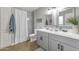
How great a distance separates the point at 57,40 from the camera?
6.32 feet

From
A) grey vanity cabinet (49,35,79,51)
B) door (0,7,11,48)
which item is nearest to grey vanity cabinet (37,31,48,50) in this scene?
grey vanity cabinet (49,35,79,51)

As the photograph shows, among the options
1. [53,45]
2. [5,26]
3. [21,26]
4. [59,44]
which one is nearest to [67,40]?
[59,44]

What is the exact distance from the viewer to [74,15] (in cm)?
197

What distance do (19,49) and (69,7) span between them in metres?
1.38

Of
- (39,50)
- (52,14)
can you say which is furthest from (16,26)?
(52,14)

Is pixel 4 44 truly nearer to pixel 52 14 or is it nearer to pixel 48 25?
pixel 48 25

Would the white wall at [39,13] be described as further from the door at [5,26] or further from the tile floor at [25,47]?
the door at [5,26]

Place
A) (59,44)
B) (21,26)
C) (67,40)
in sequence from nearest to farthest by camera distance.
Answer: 1. (67,40)
2. (59,44)
3. (21,26)

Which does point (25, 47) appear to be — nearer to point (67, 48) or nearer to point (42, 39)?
point (42, 39)

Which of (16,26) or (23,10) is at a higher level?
(23,10)

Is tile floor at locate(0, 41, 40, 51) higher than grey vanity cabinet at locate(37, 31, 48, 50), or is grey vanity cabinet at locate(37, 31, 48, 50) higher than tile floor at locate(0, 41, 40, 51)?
grey vanity cabinet at locate(37, 31, 48, 50)

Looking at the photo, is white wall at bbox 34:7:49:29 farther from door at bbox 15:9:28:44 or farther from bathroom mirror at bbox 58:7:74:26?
bathroom mirror at bbox 58:7:74:26

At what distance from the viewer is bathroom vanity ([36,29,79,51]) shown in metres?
1.55

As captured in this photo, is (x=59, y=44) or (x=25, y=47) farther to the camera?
(x=25, y=47)
